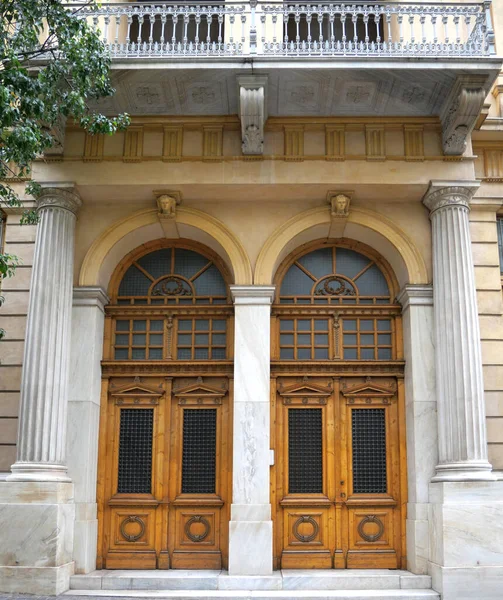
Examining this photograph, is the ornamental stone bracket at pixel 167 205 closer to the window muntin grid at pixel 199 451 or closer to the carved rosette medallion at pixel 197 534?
the window muntin grid at pixel 199 451

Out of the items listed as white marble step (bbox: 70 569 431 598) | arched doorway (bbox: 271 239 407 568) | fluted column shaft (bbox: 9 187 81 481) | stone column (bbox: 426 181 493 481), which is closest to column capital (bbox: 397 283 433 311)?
stone column (bbox: 426 181 493 481)

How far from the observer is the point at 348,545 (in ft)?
38.3

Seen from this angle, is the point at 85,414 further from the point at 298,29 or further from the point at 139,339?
the point at 298,29

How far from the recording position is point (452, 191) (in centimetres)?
1169

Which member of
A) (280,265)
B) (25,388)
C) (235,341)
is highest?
(280,265)

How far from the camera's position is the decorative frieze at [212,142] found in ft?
39.1

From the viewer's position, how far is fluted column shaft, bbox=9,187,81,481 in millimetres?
10828

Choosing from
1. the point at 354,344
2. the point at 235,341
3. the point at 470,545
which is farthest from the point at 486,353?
the point at 235,341

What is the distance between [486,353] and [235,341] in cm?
375

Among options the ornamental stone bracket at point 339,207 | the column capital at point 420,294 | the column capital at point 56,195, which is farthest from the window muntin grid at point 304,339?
the column capital at point 56,195

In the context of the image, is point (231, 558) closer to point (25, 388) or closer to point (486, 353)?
point (25, 388)

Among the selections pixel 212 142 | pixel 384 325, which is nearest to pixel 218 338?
pixel 384 325

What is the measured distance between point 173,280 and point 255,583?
4844mm

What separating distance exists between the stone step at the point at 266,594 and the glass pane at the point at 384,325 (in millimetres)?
3971
